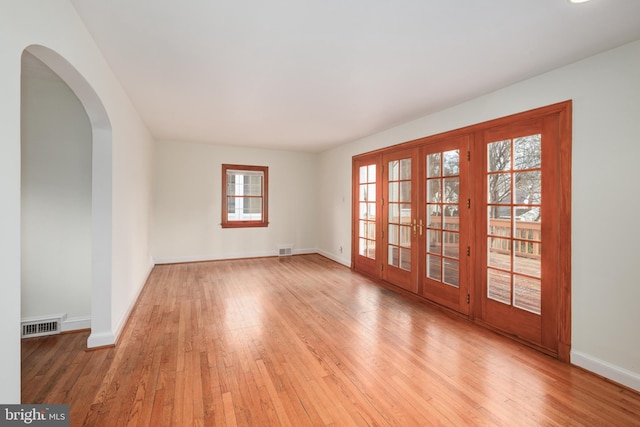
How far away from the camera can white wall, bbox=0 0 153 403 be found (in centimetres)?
120

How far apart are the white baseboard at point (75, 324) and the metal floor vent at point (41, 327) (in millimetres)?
45

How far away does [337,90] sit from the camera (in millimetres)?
3188

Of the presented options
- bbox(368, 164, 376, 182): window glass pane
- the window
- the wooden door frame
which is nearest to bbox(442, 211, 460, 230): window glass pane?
the wooden door frame

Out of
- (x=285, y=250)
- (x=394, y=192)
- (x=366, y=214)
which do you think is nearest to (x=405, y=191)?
(x=394, y=192)

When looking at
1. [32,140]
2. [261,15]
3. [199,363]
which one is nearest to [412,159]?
[261,15]

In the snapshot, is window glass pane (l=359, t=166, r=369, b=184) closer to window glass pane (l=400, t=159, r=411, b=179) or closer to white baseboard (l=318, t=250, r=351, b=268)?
window glass pane (l=400, t=159, r=411, b=179)

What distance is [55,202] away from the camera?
3.02 m

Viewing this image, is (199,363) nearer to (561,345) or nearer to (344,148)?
(561,345)

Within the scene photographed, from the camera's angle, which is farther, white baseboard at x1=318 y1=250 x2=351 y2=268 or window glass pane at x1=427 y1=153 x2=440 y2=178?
white baseboard at x1=318 y1=250 x2=351 y2=268

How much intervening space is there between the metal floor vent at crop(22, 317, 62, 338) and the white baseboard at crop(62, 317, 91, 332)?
45 mm

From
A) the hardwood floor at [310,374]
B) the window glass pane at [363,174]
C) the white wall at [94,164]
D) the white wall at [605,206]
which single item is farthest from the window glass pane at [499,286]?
the white wall at [94,164]

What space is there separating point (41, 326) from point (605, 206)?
5.35m

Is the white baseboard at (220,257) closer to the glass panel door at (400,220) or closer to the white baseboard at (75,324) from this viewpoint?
the glass panel door at (400,220)

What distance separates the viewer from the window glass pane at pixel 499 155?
9.92ft
